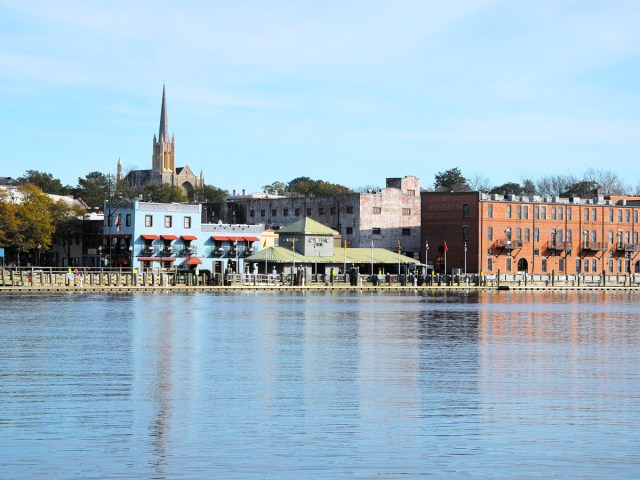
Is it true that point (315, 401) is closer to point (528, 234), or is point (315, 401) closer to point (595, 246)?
point (528, 234)

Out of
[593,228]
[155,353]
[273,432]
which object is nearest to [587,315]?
[155,353]

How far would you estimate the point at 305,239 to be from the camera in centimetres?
13338

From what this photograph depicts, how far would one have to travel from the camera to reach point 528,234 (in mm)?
146375

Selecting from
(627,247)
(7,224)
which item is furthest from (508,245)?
(7,224)

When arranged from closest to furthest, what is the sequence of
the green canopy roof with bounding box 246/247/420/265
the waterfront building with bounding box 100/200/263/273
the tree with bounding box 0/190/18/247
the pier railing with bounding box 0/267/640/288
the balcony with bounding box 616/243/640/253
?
the pier railing with bounding box 0/267/640/288 < the tree with bounding box 0/190/18/247 < the green canopy roof with bounding box 246/247/420/265 < the waterfront building with bounding box 100/200/263/273 < the balcony with bounding box 616/243/640/253

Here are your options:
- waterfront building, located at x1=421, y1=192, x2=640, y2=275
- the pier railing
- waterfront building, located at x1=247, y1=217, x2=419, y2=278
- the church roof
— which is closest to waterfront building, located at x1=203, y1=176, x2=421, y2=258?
waterfront building, located at x1=421, y1=192, x2=640, y2=275

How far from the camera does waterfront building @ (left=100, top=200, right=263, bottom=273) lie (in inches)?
5226

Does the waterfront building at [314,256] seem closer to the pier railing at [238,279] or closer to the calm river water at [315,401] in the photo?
the pier railing at [238,279]

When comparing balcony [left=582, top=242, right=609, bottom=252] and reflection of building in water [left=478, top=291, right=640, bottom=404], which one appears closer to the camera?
reflection of building in water [left=478, top=291, right=640, bottom=404]

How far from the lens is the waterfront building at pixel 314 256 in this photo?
430 feet

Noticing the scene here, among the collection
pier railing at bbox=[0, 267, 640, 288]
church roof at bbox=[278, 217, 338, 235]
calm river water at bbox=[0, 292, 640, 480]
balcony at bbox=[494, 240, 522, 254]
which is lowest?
calm river water at bbox=[0, 292, 640, 480]

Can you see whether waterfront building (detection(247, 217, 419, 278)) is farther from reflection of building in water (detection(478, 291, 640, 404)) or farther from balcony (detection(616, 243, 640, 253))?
reflection of building in water (detection(478, 291, 640, 404))

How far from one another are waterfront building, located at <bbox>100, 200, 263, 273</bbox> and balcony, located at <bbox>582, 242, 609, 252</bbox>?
45.1m

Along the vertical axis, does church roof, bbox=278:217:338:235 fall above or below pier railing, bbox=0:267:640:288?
above
